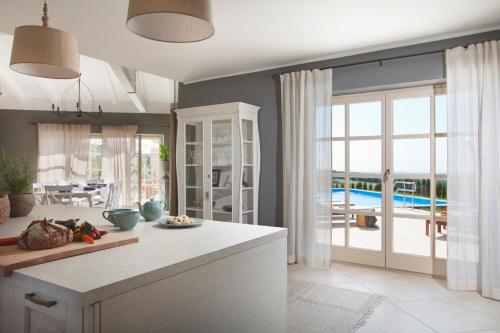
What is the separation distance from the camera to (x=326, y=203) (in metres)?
3.76

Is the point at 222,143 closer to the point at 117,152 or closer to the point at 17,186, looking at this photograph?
the point at 17,186

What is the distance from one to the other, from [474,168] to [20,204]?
3326 millimetres

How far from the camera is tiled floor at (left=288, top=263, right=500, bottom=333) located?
247 cm

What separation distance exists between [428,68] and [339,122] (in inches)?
40.3

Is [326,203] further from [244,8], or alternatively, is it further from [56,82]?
[56,82]

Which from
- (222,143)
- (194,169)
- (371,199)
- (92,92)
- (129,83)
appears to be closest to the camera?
(371,199)

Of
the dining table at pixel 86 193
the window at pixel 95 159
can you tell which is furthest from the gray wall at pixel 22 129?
the dining table at pixel 86 193

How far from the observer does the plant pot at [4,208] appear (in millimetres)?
1771

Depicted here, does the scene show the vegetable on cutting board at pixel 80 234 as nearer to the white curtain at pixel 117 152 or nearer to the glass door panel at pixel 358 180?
the glass door panel at pixel 358 180

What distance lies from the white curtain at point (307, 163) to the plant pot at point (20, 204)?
8.37ft

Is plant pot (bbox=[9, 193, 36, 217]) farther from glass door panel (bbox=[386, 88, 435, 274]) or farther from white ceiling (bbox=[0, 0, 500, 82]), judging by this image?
glass door panel (bbox=[386, 88, 435, 274])

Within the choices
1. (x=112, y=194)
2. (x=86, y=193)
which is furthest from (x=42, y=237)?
(x=112, y=194)

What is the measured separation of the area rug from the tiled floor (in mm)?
89

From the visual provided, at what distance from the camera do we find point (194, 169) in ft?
14.5
